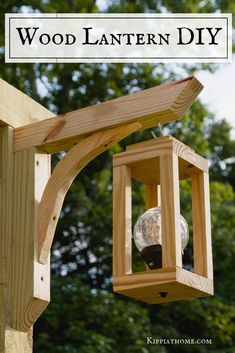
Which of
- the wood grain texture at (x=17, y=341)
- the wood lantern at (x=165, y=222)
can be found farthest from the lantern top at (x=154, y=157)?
the wood grain texture at (x=17, y=341)

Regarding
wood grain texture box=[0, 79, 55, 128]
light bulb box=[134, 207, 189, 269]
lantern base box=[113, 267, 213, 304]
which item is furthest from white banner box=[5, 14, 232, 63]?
lantern base box=[113, 267, 213, 304]

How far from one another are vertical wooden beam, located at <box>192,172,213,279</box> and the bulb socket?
0.11 m

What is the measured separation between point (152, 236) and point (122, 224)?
10 centimetres

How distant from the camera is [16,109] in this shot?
8.17 ft

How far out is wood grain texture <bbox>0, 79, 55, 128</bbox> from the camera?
2441mm

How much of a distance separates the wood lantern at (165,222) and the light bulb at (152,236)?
0.05 meters

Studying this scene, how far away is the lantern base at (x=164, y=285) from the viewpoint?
2.03 m

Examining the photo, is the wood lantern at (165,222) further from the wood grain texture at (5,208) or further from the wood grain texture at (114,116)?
the wood grain texture at (5,208)

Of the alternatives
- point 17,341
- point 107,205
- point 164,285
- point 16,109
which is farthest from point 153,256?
point 107,205

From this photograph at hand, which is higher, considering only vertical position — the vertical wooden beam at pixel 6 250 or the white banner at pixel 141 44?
the white banner at pixel 141 44

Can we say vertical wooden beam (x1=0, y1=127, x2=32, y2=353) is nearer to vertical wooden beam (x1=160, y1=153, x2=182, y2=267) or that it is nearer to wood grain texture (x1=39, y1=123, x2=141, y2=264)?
wood grain texture (x1=39, y1=123, x2=141, y2=264)

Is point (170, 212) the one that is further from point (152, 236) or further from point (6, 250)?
point (6, 250)

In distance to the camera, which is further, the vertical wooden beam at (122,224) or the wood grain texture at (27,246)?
the wood grain texture at (27,246)

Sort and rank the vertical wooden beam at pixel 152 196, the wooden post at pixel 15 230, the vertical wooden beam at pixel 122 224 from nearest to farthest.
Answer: the vertical wooden beam at pixel 122 224, the wooden post at pixel 15 230, the vertical wooden beam at pixel 152 196
